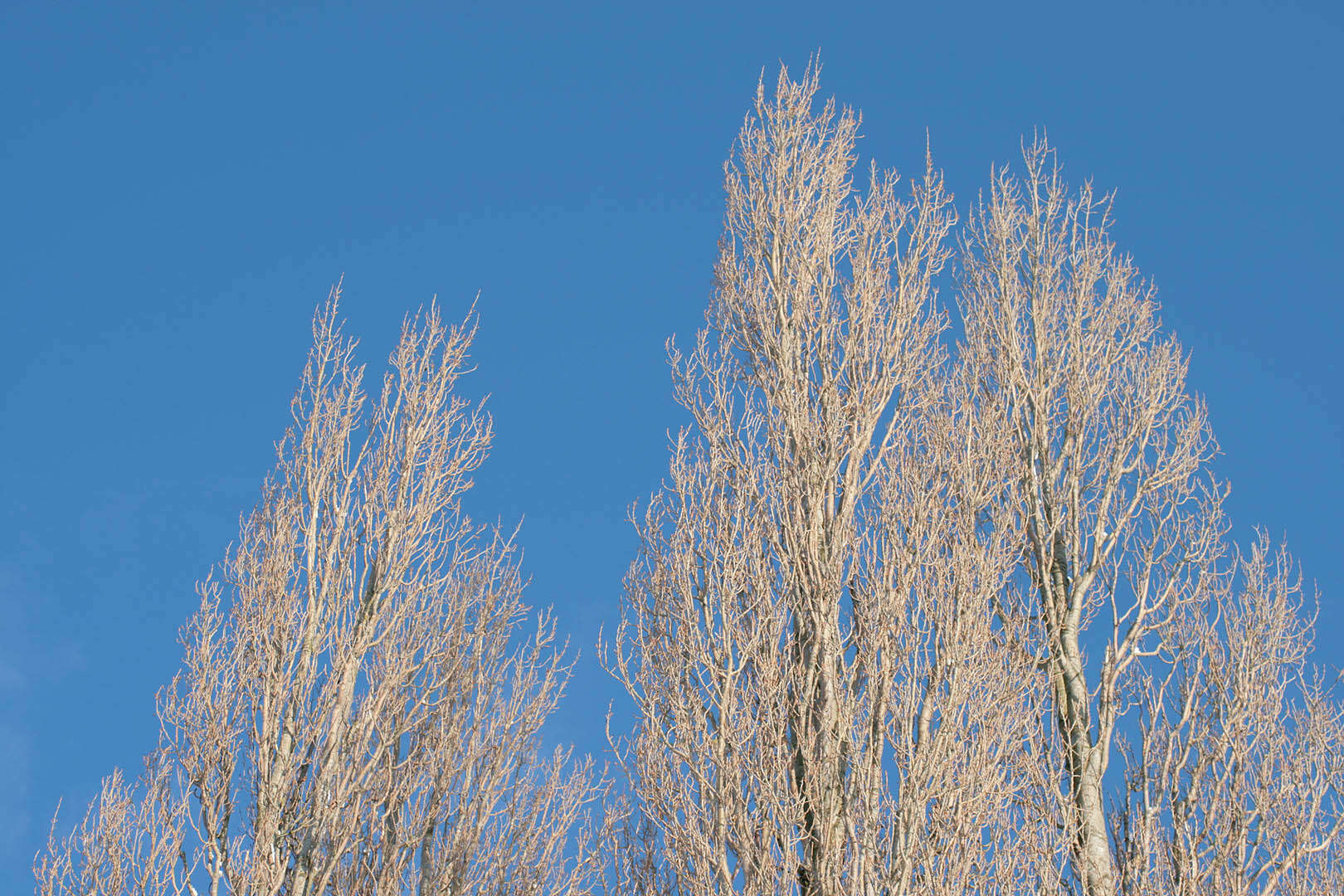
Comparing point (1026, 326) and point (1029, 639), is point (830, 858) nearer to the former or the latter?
point (1029, 639)

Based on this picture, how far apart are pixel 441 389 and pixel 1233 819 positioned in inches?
280

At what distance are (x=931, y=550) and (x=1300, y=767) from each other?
398cm

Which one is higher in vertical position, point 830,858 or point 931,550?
point 931,550

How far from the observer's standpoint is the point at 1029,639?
825 centimetres

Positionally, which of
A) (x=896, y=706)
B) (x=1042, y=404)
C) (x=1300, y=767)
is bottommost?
(x=896, y=706)

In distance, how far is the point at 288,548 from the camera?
9227 mm

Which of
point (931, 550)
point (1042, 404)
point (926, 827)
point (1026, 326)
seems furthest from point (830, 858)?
point (1026, 326)

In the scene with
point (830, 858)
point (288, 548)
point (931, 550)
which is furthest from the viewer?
point (288, 548)

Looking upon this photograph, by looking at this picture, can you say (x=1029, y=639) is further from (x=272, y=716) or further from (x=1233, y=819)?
(x=272, y=716)

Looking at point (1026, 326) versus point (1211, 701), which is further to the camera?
point (1026, 326)

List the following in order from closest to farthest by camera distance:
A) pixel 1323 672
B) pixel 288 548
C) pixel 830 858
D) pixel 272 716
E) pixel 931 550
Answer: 1. pixel 830 858
2. pixel 931 550
3. pixel 272 716
4. pixel 288 548
5. pixel 1323 672

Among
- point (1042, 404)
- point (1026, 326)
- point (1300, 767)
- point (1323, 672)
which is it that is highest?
point (1026, 326)

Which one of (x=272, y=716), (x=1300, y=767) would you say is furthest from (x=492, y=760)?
(x=1300, y=767)

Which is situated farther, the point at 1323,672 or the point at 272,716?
the point at 1323,672
